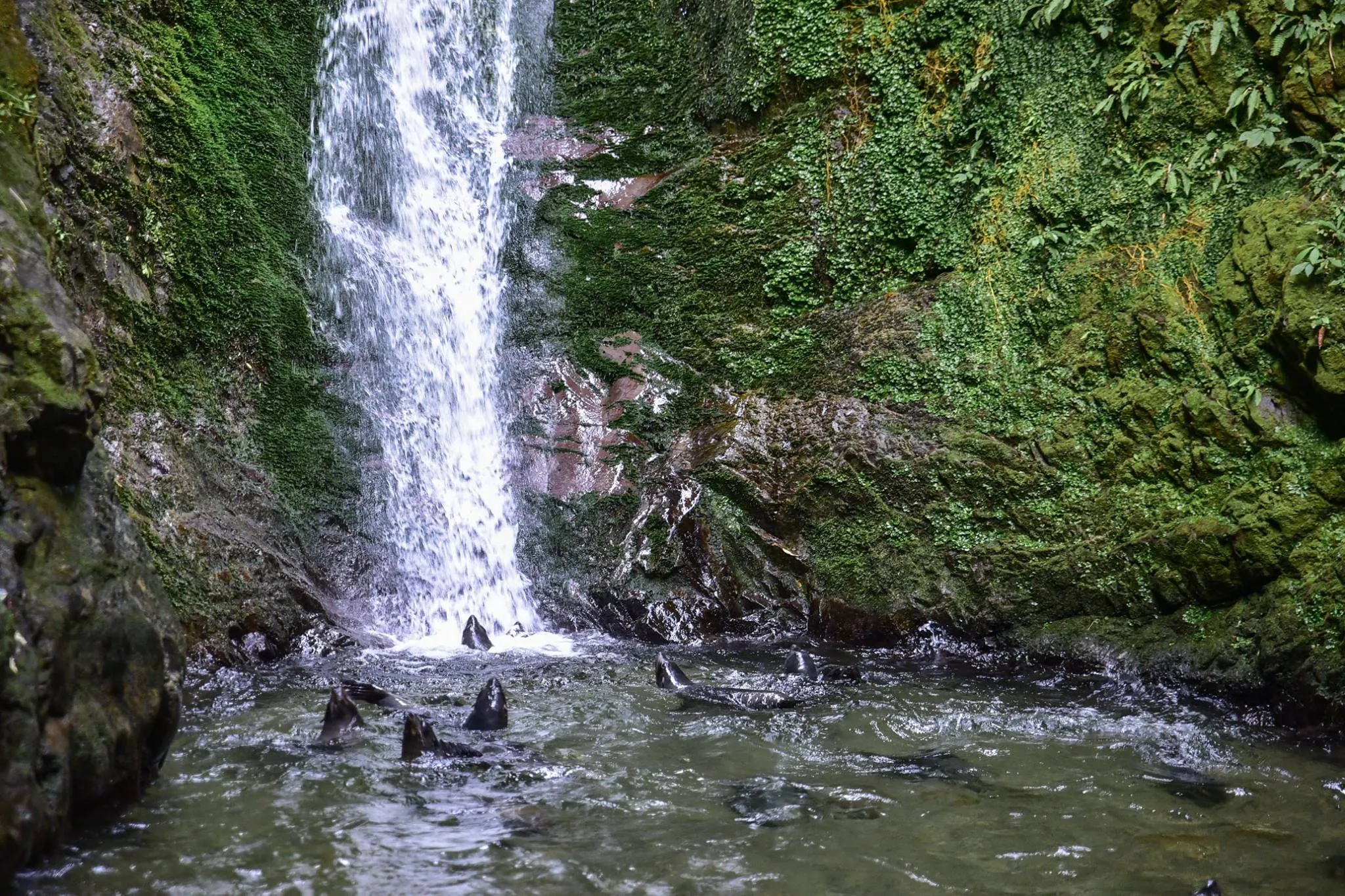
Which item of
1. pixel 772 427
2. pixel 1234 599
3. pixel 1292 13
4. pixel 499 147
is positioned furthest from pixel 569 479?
pixel 1292 13

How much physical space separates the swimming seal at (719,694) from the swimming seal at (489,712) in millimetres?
1378

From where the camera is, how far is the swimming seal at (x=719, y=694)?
622cm

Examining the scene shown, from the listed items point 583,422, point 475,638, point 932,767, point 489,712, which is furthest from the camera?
point 583,422

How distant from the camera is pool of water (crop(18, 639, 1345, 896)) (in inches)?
143

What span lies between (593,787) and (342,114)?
9136mm

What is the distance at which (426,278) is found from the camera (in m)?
10.8

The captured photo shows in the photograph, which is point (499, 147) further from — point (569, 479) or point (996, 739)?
point (996, 739)

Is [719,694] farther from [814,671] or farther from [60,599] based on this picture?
[60,599]

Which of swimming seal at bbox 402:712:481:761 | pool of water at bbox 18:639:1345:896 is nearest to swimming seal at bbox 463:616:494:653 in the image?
pool of water at bbox 18:639:1345:896

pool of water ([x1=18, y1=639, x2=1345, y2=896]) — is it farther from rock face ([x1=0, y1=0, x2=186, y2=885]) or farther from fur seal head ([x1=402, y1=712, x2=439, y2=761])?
rock face ([x1=0, y1=0, x2=186, y2=885])

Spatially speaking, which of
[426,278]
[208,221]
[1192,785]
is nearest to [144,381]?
[208,221]

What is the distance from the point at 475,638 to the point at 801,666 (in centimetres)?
294

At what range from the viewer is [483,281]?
11.2 metres

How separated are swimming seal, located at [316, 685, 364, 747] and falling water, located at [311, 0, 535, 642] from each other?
333 centimetres
